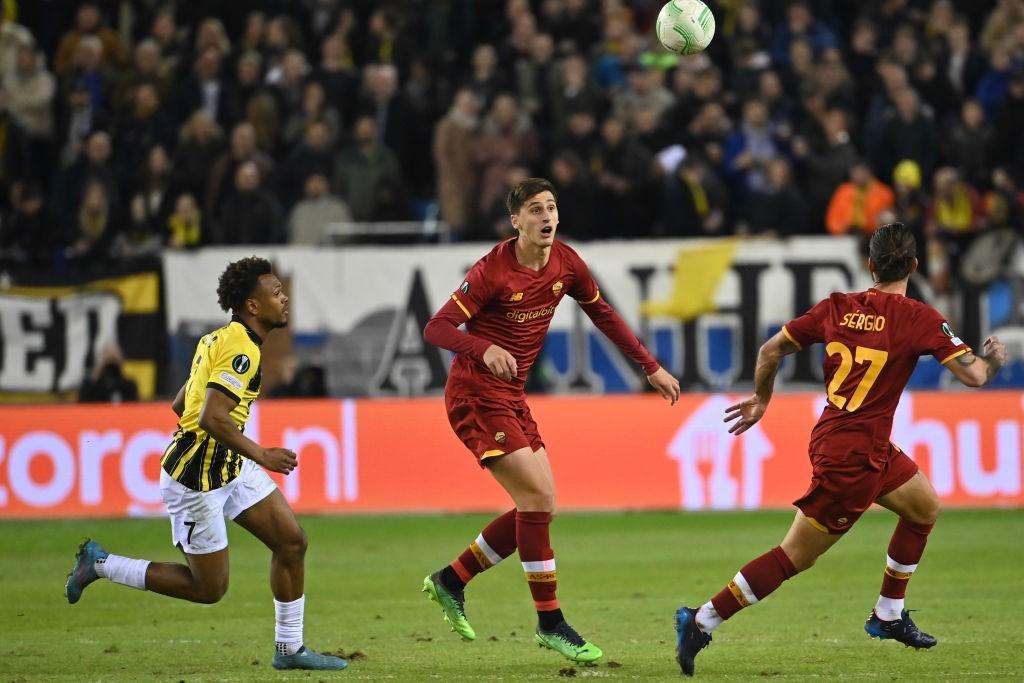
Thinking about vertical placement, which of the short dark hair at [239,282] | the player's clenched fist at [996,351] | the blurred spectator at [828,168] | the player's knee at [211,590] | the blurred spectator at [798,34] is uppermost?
the blurred spectator at [798,34]

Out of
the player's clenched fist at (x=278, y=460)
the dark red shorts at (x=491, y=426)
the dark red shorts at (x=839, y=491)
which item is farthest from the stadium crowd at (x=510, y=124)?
the player's clenched fist at (x=278, y=460)

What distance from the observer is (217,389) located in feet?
26.5

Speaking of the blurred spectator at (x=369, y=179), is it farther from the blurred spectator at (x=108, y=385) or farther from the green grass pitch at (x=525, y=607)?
the green grass pitch at (x=525, y=607)

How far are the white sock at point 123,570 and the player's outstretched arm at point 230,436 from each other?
1.08 m

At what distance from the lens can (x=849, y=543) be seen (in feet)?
47.5

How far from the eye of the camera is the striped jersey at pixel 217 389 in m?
8.14

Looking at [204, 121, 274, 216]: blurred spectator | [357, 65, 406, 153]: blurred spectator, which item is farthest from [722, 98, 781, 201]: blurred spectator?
[204, 121, 274, 216]: blurred spectator

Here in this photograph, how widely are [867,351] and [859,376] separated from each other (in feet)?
0.46

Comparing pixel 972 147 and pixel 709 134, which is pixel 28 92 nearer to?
pixel 709 134

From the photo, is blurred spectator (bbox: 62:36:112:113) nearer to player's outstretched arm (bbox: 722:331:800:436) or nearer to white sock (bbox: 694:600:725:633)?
player's outstretched arm (bbox: 722:331:800:436)

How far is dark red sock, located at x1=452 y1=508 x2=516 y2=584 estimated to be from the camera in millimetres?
9102

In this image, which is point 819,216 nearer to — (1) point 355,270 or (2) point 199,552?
(1) point 355,270

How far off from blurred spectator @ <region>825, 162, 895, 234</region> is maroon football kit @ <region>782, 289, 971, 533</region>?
9.91 meters

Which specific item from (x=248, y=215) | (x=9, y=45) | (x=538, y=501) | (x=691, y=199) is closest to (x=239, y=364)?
(x=538, y=501)
